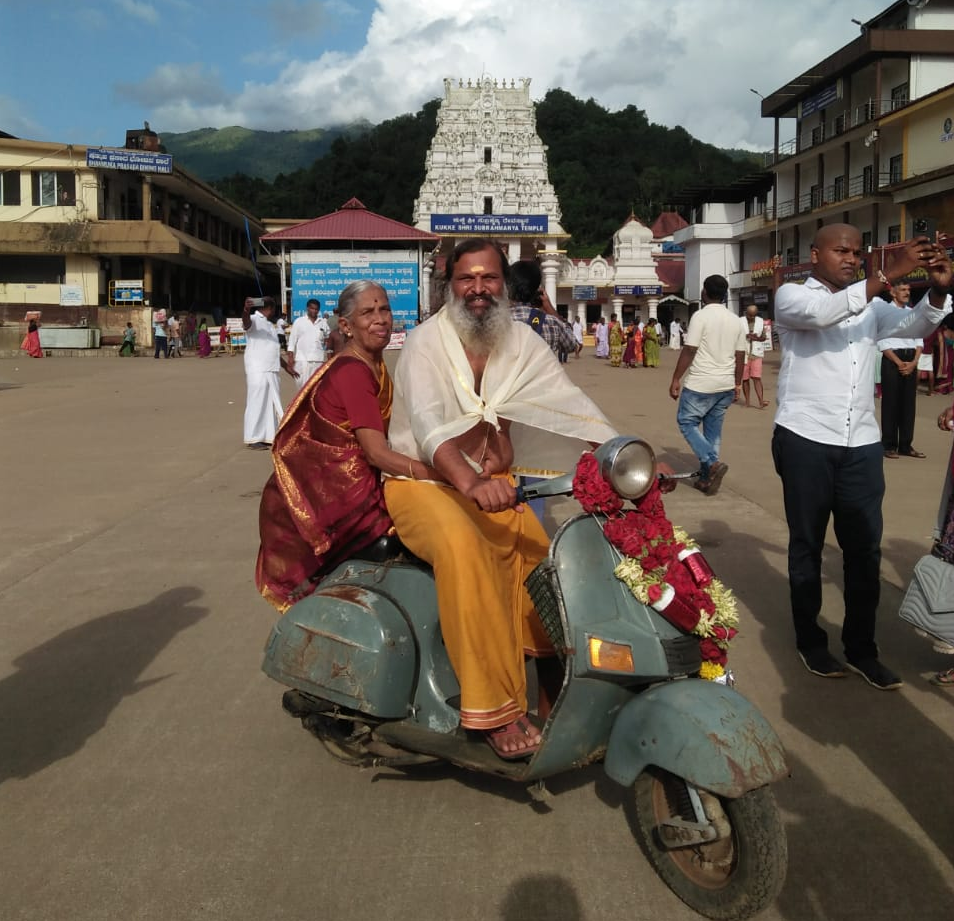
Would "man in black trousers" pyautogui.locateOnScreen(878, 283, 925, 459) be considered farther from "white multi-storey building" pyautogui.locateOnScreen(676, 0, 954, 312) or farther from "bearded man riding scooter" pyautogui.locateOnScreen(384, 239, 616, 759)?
"white multi-storey building" pyautogui.locateOnScreen(676, 0, 954, 312)

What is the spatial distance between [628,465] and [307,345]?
10069 millimetres

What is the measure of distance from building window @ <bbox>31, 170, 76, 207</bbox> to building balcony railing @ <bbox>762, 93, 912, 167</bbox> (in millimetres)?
31855

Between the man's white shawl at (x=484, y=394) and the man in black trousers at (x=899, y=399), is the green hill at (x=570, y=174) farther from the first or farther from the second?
the man's white shawl at (x=484, y=394)

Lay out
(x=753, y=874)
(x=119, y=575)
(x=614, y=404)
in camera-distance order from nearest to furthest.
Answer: (x=753, y=874) < (x=119, y=575) < (x=614, y=404)

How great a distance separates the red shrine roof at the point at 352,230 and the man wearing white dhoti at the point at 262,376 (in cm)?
2637

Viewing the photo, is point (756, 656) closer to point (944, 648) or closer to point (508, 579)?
point (944, 648)

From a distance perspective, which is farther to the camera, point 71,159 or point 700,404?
point 71,159

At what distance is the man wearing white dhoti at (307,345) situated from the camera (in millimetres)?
12066

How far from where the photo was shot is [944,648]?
3891mm

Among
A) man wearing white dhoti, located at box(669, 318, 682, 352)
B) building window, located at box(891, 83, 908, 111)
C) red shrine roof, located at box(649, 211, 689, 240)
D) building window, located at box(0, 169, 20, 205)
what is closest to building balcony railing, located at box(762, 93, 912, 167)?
building window, located at box(891, 83, 908, 111)

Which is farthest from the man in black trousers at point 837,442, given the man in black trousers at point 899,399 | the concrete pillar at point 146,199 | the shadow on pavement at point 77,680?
the concrete pillar at point 146,199

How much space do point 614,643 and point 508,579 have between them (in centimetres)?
50

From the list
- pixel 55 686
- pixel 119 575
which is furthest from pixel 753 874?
pixel 119 575

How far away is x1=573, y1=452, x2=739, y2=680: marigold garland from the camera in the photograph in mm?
2496
